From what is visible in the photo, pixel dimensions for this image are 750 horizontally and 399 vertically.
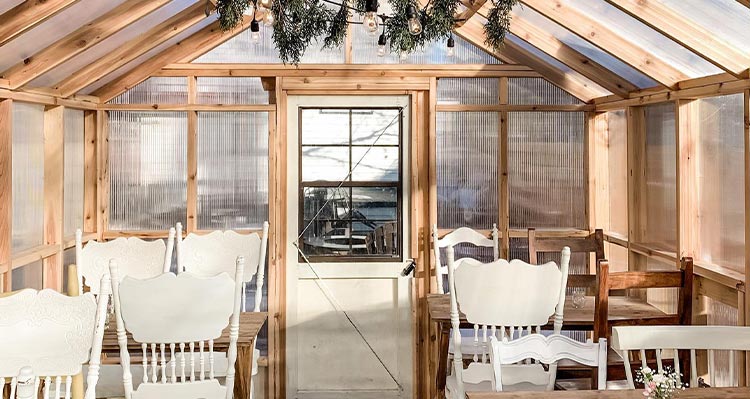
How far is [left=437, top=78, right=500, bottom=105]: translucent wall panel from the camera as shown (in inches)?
206

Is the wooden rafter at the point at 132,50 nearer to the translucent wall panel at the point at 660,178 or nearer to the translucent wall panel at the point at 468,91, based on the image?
the translucent wall panel at the point at 468,91

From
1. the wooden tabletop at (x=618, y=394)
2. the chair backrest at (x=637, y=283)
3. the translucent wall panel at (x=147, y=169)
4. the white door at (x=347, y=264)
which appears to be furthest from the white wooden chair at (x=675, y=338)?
the translucent wall panel at (x=147, y=169)

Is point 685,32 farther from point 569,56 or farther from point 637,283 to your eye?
point 569,56

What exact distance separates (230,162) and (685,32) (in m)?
3.01

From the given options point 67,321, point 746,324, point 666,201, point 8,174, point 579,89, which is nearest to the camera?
point 67,321

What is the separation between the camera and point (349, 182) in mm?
5266

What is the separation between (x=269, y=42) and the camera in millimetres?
5184

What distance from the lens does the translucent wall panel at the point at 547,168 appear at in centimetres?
526

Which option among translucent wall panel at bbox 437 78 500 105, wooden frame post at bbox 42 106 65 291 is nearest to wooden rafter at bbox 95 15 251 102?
wooden frame post at bbox 42 106 65 291

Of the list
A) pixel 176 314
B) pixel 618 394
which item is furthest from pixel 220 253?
pixel 618 394

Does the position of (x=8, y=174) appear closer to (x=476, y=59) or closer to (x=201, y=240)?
(x=201, y=240)

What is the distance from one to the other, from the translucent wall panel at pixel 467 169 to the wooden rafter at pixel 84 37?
2.17 m

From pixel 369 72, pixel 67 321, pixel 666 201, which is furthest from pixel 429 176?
pixel 67 321

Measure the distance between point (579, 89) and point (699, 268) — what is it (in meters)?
1.77
